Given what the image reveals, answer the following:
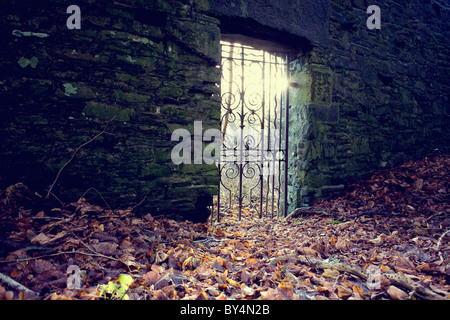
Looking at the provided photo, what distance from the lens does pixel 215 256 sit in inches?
79.7

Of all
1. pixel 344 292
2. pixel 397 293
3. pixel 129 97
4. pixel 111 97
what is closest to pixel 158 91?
pixel 129 97

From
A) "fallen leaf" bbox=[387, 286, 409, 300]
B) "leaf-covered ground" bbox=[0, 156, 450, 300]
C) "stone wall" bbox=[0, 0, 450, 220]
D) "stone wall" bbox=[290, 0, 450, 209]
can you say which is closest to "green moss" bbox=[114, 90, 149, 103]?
"stone wall" bbox=[0, 0, 450, 220]

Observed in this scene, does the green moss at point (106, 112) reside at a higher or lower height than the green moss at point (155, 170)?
higher

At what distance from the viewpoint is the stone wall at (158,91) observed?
215 centimetres

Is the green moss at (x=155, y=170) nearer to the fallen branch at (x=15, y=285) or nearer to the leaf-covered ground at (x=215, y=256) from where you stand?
the leaf-covered ground at (x=215, y=256)

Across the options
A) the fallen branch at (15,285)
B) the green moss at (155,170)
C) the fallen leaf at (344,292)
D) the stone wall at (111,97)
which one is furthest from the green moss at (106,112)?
the fallen leaf at (344,292)

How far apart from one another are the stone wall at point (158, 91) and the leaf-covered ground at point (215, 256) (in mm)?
398

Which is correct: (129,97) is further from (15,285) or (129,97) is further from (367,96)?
(367,96)

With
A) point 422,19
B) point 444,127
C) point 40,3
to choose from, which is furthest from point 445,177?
point 40,3

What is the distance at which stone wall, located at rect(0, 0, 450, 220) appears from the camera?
215cm
